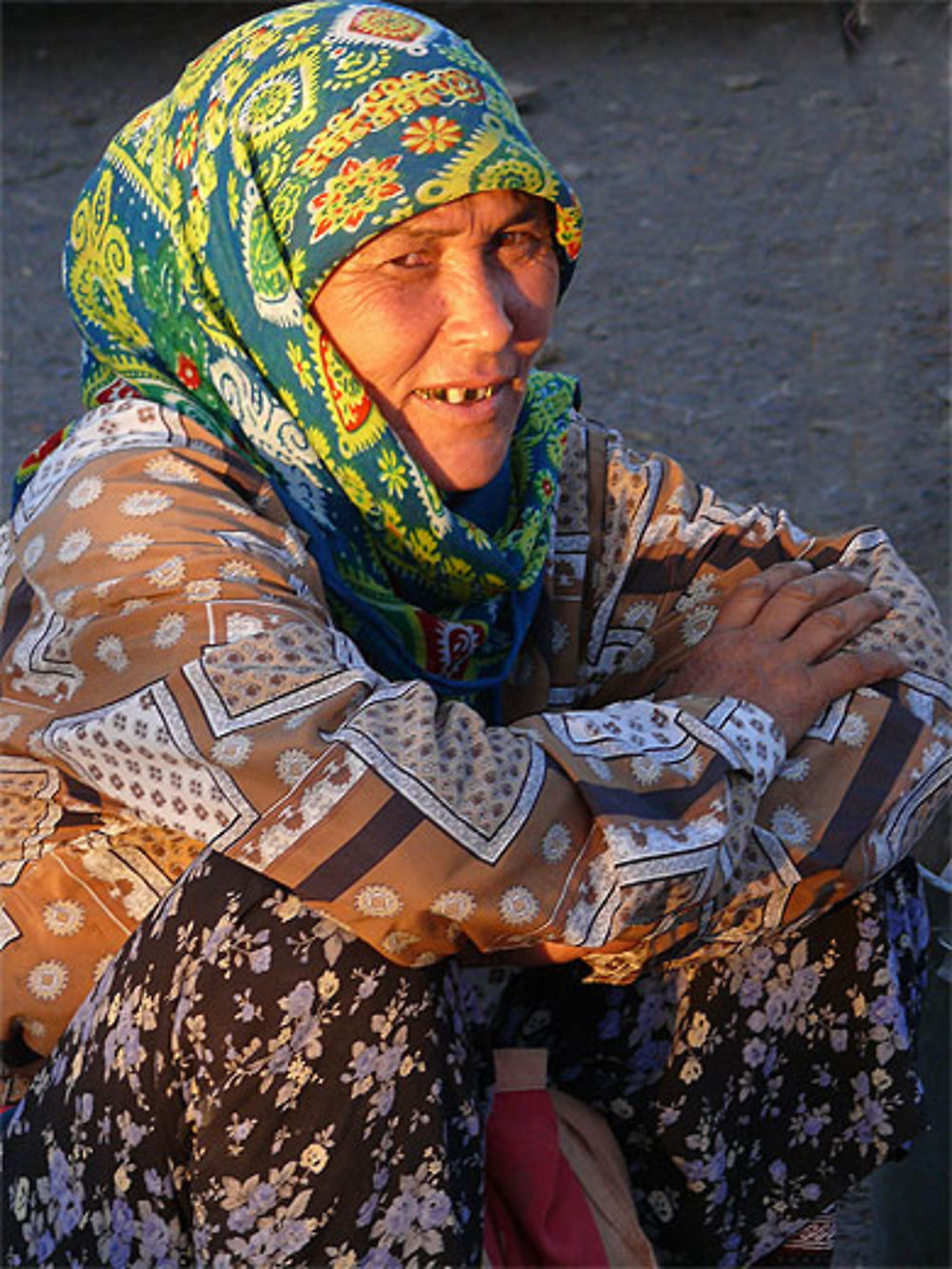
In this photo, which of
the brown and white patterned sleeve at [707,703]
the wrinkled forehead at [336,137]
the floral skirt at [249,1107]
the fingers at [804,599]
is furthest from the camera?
the fingers at [804,599]

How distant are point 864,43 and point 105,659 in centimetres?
438

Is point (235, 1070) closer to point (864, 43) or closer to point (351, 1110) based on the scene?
point (351, 1110)

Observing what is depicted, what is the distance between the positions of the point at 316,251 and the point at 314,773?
2.12 feet

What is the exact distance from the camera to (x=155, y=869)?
6.87 ft

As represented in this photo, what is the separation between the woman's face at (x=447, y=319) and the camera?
2203 millimetres

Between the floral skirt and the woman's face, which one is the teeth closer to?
the woman's face

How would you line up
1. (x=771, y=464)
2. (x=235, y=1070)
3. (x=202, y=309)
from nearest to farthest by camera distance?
(x=235, y=1070) → (x=202, y=309) → (x=771, y=464)

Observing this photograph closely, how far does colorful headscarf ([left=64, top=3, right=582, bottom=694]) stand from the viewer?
7.23ft

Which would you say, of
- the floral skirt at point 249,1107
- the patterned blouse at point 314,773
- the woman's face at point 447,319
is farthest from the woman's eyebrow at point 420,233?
the floral skirt at point 249,1107

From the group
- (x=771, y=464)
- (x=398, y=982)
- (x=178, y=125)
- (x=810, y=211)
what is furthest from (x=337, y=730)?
(x=810, y=211)

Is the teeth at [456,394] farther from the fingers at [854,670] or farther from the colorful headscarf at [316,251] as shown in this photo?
the fingers at [854,670]

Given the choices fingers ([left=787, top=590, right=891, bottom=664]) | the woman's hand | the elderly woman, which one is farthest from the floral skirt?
fingers ([left=787, top=590, right=891, bottom=664])

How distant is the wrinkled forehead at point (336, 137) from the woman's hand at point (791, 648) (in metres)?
0.54

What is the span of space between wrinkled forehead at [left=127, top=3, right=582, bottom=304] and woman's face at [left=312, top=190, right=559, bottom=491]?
28 millimetres
